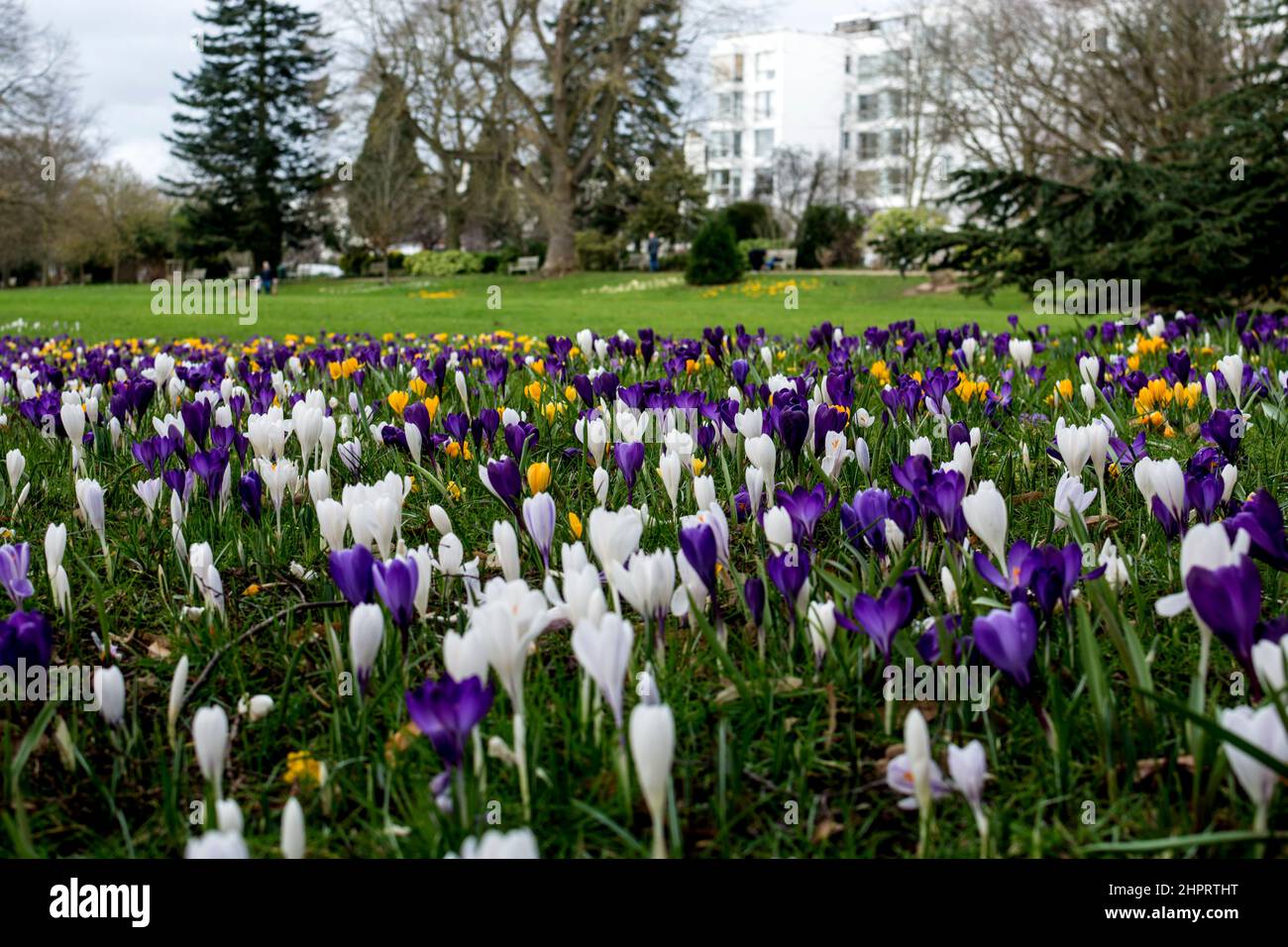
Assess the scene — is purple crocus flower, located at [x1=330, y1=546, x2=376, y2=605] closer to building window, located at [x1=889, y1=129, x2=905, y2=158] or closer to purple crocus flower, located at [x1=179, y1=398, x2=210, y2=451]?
purple crocus flower, located at [x1=179, y1=398, x2=210, y2=451]

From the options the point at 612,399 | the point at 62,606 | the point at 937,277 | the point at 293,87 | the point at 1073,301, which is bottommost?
the point at 62,606

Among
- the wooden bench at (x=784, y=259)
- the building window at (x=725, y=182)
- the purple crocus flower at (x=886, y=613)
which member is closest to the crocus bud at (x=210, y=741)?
the purple crocus flower at (x=886, y=613)

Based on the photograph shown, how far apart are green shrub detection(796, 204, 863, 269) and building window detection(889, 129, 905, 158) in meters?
11.3

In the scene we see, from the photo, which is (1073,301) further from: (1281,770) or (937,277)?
(937,277)

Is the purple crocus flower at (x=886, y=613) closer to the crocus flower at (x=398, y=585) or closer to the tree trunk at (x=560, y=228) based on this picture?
the crocus flower at (x=398, y=585)

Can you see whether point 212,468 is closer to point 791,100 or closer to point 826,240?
point 826,240

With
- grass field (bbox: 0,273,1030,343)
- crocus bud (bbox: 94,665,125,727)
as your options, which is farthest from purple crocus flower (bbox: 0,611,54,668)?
grass field (bbox: 0,273,1030,343)

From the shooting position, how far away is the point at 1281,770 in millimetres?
1166

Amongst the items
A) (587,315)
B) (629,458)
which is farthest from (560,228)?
(629,458)

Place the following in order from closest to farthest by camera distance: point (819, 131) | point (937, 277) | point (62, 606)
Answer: point (62, 606)
point (937, 277)
point (819, 131)

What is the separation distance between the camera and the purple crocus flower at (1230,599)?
4.49 ft

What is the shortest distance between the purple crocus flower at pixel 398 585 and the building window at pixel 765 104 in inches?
3002

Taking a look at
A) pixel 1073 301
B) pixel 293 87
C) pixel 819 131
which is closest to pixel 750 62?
pixel 819 131
